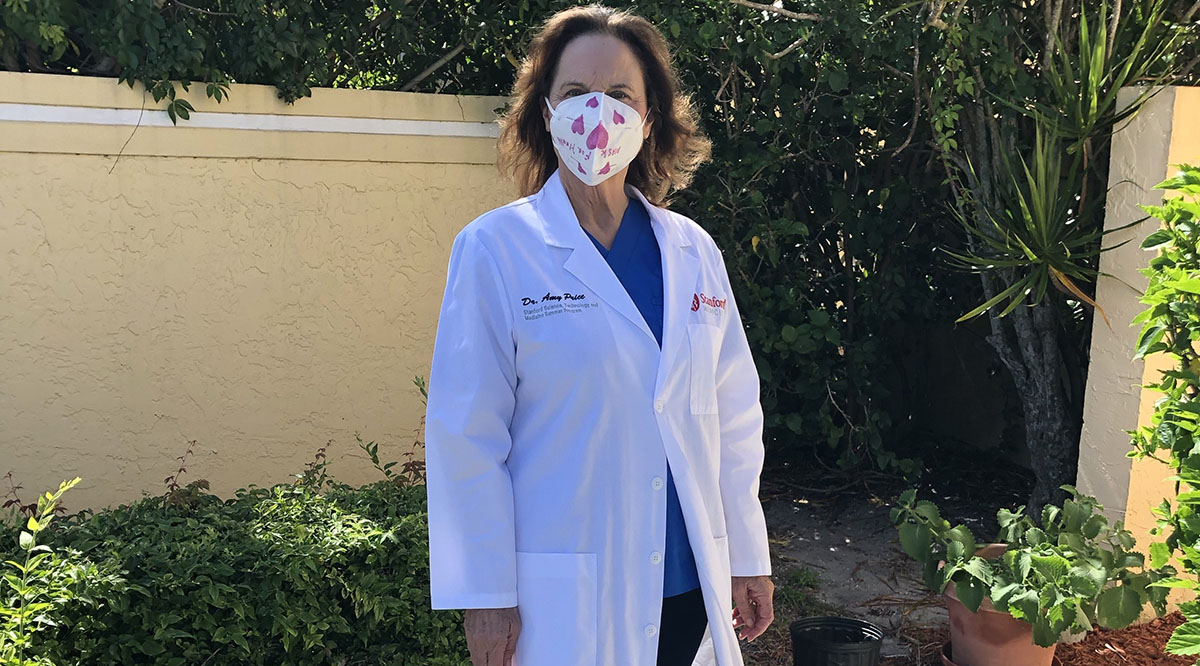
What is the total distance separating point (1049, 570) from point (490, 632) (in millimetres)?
2245

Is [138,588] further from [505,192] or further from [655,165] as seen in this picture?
[505,192]

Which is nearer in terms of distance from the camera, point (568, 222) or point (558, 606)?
point (558, 606)

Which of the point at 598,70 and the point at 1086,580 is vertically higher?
the point at 598,70

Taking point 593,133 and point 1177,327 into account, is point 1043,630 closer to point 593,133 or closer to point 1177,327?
point 1177,327

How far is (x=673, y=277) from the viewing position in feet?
7.55

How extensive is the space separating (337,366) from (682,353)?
10.1 ft

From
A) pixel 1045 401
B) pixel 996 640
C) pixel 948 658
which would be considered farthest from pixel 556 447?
pixel 1045 401

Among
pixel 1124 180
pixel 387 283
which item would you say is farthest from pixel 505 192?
pixel 1124 180

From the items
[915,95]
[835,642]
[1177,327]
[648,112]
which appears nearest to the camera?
[648,112]

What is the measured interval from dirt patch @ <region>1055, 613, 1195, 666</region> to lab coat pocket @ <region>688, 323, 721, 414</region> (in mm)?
2421

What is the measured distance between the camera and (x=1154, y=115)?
13.4 ft

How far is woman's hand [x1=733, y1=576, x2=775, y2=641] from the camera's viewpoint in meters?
2.45

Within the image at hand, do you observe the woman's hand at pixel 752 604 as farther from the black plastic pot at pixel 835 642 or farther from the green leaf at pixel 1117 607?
the green leaf at pixel 1117 607

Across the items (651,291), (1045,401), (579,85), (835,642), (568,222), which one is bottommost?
(835,642)
